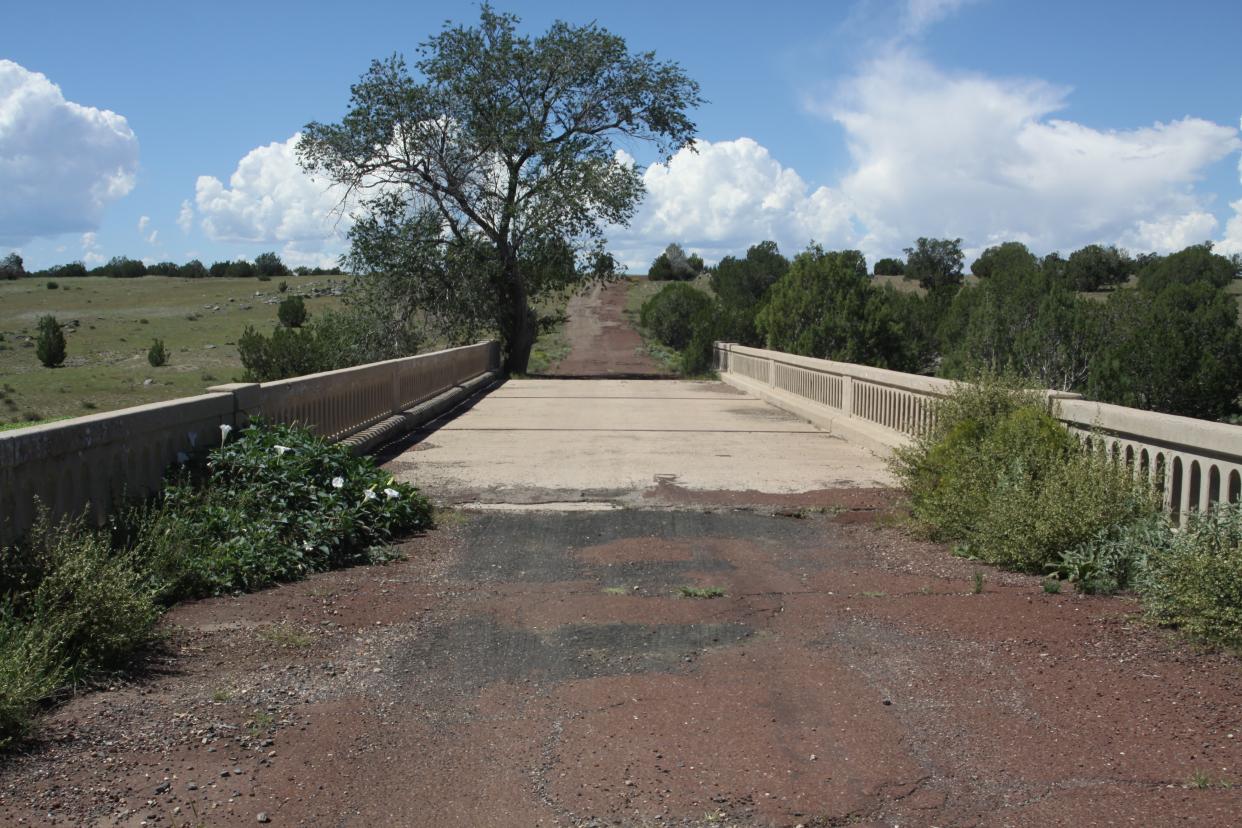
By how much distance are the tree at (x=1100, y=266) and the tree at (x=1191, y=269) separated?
15899 millimetres

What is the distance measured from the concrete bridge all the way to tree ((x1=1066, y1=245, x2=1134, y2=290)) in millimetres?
66800

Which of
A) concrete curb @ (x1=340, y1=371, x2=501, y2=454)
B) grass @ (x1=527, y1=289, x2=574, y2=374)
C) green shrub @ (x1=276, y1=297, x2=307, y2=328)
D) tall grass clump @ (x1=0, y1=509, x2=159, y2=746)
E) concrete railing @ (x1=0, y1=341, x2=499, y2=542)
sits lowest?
grass @ (x1=527, y1=289, x2=574, y2=374)

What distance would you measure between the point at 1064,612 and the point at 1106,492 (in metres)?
1.15

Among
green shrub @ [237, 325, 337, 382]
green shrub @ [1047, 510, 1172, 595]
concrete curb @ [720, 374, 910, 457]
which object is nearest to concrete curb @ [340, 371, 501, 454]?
concrete curb @ [720, 374, 910, 457]

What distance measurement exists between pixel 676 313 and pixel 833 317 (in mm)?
31401

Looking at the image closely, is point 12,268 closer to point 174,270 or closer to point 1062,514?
point 174,270

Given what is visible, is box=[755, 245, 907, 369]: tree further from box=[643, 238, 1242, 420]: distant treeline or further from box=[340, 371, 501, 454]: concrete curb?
box=[340, 371, 501, 454]: concrete curb

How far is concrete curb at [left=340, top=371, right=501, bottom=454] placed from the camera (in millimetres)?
13133

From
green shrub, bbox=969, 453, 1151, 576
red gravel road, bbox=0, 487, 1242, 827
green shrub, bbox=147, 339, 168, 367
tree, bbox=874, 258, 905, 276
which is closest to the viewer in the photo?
red gravel road, bbox=0, 487, 1242, 827

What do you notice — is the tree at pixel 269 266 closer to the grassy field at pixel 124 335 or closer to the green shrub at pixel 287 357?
the grassy field at pixel 124 335

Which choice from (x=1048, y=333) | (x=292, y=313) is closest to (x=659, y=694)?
(x=1048, y=333)

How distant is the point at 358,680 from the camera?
5289 mm

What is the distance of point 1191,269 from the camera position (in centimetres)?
5059

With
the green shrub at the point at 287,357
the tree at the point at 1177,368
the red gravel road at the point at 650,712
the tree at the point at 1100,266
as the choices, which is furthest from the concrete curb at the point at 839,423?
the tree at the point at 1100,266
